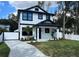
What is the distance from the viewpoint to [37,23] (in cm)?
1228

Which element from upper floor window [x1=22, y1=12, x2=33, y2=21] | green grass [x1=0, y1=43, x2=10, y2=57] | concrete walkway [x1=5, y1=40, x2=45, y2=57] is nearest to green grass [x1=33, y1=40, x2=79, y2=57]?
concrete walkway [x1=5, y1=40, x2=45, y2=57]

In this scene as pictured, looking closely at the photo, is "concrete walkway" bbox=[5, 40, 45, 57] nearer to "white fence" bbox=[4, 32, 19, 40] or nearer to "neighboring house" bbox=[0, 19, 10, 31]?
"white fence" bbox=[4, 32, 19, 40]

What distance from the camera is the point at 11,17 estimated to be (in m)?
11.1

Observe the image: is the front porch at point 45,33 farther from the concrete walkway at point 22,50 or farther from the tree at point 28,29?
the concrete walkway at point 22,50

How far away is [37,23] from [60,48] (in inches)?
102

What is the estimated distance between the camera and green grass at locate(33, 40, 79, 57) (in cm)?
980

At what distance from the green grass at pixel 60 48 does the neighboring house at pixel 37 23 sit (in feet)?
2.25

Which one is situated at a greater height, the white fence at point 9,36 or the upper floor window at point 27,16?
the upper floor window at point 27,16

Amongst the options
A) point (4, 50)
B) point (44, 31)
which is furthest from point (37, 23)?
point (4, 50)

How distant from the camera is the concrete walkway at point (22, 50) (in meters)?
9.58

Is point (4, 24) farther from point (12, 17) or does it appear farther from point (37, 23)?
point (37, 23)

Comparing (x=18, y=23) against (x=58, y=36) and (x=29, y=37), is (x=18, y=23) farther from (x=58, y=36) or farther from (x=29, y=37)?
(x=58, y=36)

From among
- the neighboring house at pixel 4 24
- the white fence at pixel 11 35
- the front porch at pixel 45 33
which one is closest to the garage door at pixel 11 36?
the white fence at pixel 11 35

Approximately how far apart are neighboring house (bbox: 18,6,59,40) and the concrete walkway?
862 millimetres
